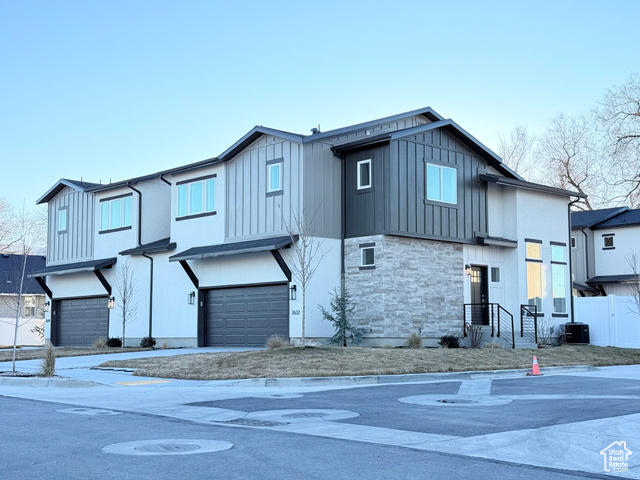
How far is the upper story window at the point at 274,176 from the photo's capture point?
25453 millimetres

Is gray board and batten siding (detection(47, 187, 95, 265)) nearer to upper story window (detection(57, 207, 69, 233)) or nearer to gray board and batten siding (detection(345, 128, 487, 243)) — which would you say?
upper story window (detection(57, 207, 69, 233))

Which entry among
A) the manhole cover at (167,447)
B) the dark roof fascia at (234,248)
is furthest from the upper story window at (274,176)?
the manhole cover at (167,447)

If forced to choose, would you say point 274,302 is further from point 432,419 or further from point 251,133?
point 432,419

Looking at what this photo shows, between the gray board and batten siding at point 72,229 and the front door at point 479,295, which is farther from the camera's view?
the gray board and batten siding at point 72,229

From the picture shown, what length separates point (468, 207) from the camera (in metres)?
27.6

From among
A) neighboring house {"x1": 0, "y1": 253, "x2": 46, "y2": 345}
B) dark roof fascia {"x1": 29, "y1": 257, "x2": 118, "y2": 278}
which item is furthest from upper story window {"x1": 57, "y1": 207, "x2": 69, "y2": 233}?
neighboring house {"x1": 0, "y1": 253, "x2": 46, "y2": 345}

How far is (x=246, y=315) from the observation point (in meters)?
26.8

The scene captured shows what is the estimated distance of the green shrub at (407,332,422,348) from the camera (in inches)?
934

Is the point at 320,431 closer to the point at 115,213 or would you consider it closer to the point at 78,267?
the point at 115,213

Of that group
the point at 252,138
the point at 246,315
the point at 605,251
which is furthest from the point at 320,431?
the point at 605,251

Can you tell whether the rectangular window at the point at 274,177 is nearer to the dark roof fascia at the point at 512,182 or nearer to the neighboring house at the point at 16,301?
the dark roof fascia at the point at 512,182

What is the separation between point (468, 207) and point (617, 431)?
61.1 ft

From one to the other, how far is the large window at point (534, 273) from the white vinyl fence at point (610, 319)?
2.84 m

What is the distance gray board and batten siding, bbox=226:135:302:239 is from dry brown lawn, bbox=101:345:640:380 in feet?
20.3
